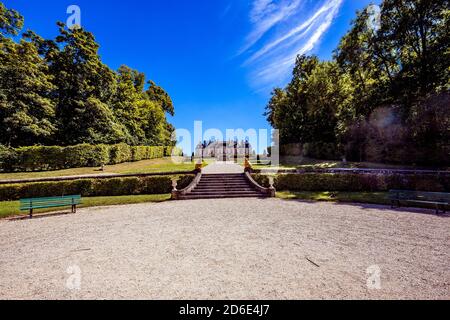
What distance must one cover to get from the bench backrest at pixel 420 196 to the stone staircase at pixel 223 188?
683 centimetres

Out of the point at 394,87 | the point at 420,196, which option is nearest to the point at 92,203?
the point at 420,196

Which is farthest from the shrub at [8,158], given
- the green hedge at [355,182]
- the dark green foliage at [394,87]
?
the dark green foliage at [394,87]

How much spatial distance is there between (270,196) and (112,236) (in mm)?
9180

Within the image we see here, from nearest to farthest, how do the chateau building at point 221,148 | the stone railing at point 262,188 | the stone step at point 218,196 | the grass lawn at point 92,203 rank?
the grass lawn at point 92,203, the stone step at point 218,196, the stone railing at point 262,188, the chateau building at point 221,148

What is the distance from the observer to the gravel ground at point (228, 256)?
12.9ft

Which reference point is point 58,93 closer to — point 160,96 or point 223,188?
point 223,188

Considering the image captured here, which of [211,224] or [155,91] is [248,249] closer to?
[211,224]

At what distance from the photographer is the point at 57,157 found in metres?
23.0

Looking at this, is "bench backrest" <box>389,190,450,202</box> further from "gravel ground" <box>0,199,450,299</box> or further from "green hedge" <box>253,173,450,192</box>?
"green hedge" <box>253,173,450,192</box>

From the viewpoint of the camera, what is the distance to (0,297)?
3828 millimetres

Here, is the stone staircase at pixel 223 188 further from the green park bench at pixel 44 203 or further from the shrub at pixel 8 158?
the shrub at pixel 8 158

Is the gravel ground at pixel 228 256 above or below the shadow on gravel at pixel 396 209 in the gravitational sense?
below

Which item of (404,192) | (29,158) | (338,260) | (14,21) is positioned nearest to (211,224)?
(338,260)

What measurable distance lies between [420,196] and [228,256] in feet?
35.0
